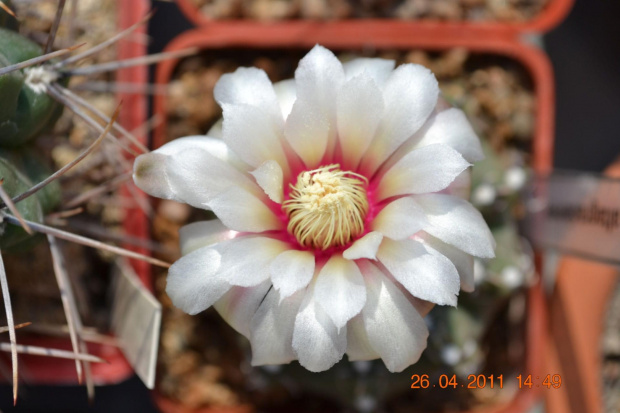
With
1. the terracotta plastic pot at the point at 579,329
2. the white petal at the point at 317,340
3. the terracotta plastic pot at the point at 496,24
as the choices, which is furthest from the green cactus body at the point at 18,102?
the terracotta plastic pot at the point at 579,329

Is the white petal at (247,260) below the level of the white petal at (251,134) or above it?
below

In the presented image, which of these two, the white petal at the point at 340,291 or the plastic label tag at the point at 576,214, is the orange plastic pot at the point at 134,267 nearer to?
the white petal at the point at 340,291

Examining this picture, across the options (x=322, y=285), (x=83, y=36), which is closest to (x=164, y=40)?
(x=83, y=36)

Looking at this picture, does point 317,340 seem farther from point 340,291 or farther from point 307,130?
point 307,130

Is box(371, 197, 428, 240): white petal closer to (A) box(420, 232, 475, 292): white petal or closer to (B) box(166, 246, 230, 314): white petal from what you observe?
(A) box(420, 232, 475, 292): white petal

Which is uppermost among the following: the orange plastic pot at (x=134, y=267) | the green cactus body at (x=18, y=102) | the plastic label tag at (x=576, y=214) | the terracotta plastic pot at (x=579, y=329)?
the green cactus body at (x=18, y=102)

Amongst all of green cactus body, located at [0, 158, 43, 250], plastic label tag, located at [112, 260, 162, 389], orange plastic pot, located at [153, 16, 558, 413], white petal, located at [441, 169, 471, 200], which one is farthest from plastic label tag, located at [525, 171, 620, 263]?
green cactus body, located at [0, 158, 43, 250]
